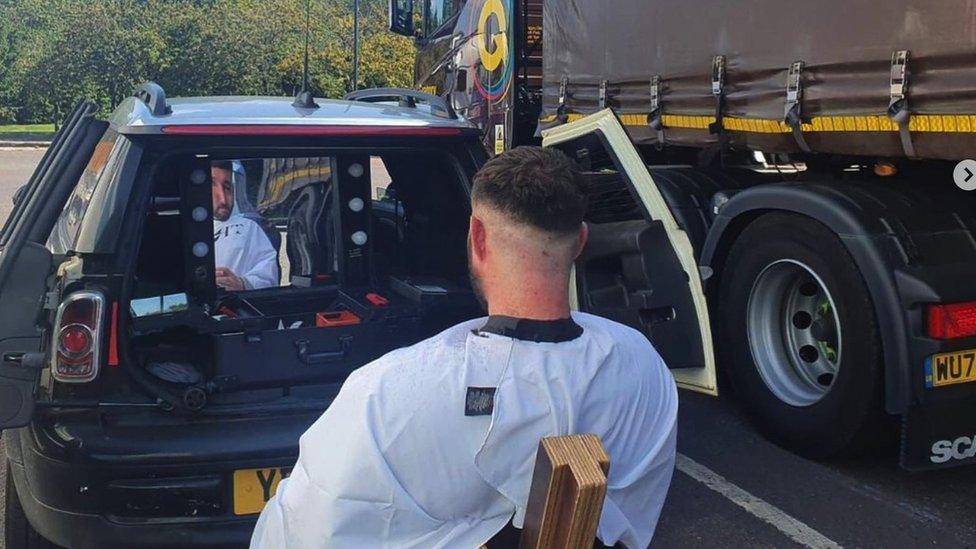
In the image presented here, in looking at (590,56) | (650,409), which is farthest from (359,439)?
(590,56)

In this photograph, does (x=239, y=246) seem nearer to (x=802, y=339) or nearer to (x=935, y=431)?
(x=802, y=339)

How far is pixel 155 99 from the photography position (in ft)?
10.2

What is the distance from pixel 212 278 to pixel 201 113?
665 millimetres

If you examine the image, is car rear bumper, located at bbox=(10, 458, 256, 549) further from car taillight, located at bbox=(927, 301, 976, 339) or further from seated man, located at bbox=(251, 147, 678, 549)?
car taillight, located at bbox=(927, 301, 976, 339)

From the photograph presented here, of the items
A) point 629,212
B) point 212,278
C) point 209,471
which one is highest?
point 629,212

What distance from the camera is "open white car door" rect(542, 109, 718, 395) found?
344 cm

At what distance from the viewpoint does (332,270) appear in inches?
164

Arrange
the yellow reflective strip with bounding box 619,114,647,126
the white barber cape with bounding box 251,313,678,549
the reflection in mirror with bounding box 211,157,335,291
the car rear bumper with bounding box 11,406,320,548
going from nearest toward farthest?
the white barber cape with bounding box 251,313,678,549, the car rear bumper with bounding box 11,406,320,548, the reflection in mirror with bounding box 211,157,335,291, the yellow reflective strip with bounding box 619,114,647,126

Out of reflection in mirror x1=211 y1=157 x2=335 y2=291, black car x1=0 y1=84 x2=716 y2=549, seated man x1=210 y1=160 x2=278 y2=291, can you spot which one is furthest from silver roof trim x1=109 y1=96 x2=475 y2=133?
seated man x1=210 y1=160 x2=278 y2=291

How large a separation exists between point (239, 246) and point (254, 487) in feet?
4.97

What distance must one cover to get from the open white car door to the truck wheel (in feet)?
6.98

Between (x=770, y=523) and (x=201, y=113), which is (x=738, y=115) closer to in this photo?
(x=770, y=523)

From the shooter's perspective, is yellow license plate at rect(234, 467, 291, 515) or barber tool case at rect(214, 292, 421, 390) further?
barber tool case at rect(214, 292, 421, 390)

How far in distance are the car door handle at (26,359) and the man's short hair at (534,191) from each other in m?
1.60
